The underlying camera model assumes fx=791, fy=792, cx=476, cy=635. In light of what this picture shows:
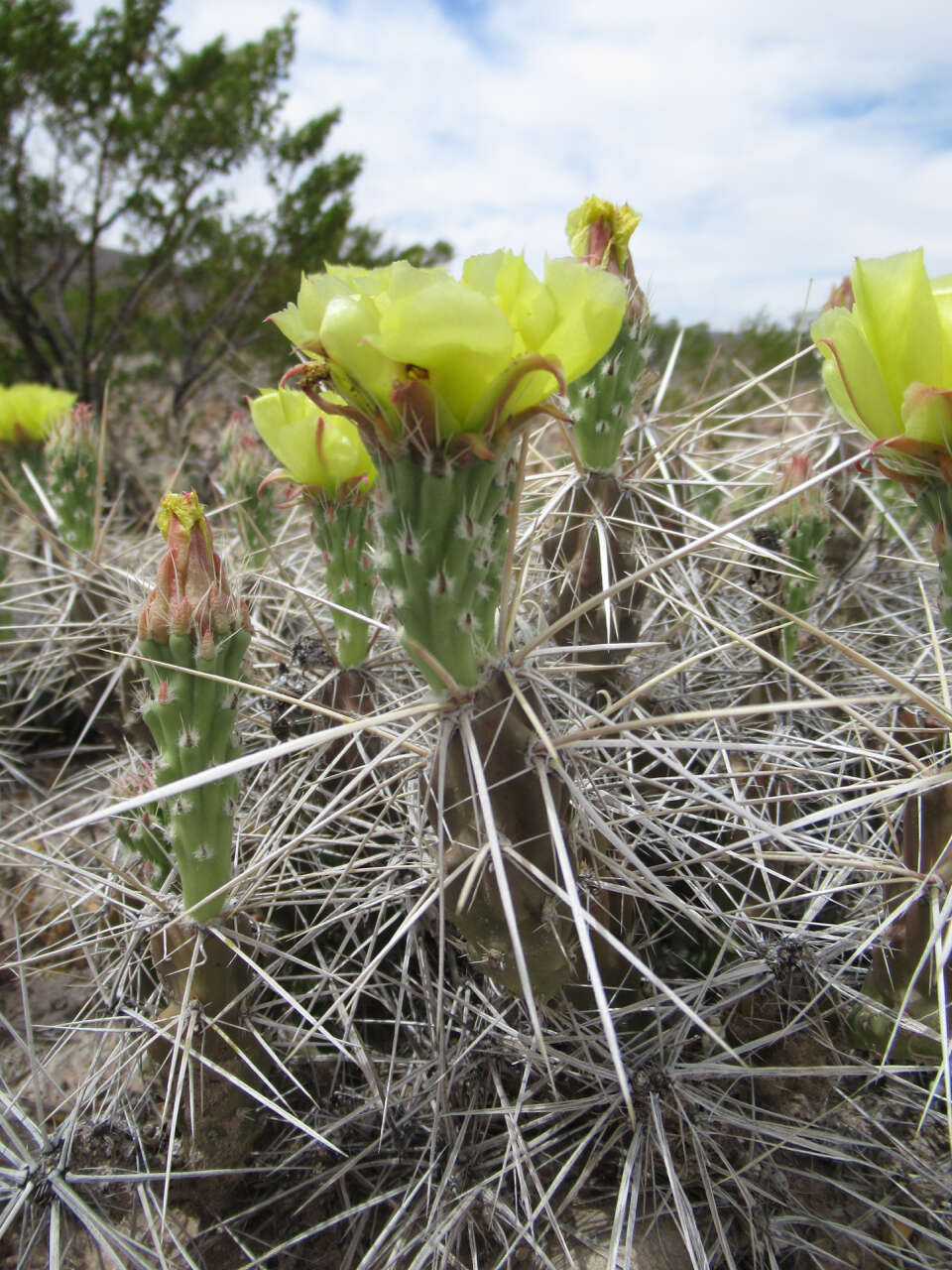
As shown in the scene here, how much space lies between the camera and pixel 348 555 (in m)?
1.22

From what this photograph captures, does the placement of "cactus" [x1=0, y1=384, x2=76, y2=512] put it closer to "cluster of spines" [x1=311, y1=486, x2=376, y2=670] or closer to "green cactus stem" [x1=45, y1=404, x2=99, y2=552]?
"green cactus stem" [x1=45, y1=404, x2=99, y2=552]

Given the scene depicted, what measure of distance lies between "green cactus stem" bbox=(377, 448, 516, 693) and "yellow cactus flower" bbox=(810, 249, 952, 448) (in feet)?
1.08

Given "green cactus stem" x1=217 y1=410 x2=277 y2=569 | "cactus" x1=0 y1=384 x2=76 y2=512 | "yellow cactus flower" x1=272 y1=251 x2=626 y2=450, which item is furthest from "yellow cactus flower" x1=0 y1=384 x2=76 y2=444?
"yellow cactus flower" x1=272 y1=251 x2=626 y2=450

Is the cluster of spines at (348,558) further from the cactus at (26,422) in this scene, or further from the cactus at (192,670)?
the cactus at (26,422)

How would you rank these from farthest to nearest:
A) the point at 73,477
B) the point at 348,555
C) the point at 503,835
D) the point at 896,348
Result: the point at 73,477, the point at 348,555, the point at 503,835, the point at 896,348

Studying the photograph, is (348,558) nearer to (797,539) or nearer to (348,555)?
(348,555)

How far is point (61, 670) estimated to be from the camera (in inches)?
83.7

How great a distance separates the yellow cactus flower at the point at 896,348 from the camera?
27.1 inches

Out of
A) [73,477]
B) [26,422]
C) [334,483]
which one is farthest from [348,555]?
[26,422]

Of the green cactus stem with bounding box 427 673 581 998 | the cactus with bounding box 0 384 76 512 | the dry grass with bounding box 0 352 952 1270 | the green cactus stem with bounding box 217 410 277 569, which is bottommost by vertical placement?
the dry grass with bounding box 0 352 952 1270

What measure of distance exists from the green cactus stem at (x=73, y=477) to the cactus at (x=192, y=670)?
3.57ft

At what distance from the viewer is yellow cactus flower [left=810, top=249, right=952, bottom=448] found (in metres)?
0.69

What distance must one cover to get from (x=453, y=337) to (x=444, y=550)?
189 millimetres

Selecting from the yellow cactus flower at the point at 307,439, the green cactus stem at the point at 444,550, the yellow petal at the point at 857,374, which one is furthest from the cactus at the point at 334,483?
the yellow petal at the point at 857,374
